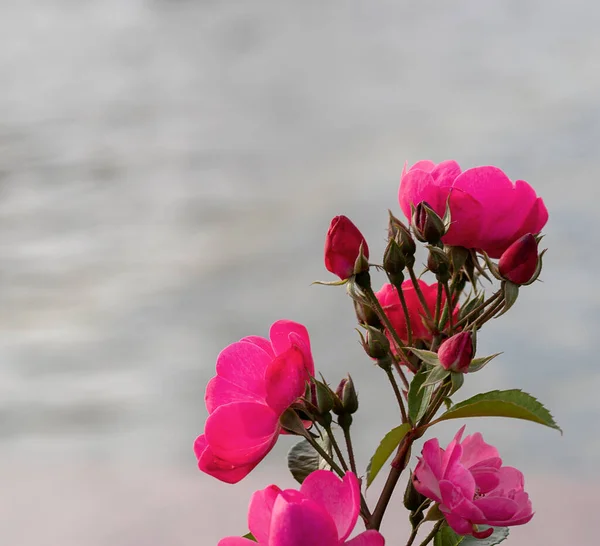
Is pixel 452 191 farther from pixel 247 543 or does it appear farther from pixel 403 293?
pixel 247 543

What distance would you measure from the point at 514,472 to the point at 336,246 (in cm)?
32

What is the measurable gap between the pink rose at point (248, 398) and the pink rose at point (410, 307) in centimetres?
15

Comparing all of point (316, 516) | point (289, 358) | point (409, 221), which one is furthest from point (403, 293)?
point (316, 516)

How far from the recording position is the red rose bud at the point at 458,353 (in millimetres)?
738

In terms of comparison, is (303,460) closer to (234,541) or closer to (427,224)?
(234,541)

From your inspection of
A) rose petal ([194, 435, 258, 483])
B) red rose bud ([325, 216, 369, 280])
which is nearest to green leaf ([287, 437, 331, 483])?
rose petal ([194, 435, 258, 483])

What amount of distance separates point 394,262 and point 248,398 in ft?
0.73

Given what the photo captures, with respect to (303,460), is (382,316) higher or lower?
higher

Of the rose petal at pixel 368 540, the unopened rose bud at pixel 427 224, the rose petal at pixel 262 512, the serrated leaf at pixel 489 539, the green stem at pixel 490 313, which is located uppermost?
the unopened rose bud at pixel 427 224

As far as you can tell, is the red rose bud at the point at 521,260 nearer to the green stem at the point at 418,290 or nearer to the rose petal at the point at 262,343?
the green stem at the point at 418,290

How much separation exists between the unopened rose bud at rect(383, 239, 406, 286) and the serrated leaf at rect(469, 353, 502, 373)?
0.14 m

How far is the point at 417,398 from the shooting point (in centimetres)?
A: 79

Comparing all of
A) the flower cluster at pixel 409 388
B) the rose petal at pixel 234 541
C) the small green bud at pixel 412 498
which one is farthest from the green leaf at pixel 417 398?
the rose petal at pixel 234 541

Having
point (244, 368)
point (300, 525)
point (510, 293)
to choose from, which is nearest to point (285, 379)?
point (244, 368)
